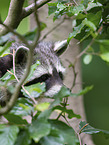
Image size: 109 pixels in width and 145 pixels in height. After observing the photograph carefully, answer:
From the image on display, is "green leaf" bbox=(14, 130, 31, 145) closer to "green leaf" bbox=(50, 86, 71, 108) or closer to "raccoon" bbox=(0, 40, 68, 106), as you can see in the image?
"green leaf" bbox=(50, 86, 71, 108)

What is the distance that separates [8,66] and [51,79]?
395 mm

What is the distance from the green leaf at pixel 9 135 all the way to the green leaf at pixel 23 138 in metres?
0.04

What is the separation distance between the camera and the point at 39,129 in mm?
719

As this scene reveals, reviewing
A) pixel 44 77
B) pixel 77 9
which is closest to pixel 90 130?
pixel 77 9

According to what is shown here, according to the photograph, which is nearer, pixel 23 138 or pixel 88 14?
pixel 23 138

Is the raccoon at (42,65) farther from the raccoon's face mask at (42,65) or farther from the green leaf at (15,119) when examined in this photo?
the green leaf at (15,119)

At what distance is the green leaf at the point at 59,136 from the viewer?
73 cm

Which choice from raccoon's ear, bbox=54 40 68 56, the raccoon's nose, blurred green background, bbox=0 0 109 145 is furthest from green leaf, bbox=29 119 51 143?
blurred green background, bbox=0 0 109 145

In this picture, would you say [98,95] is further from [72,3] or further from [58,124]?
[58,124]

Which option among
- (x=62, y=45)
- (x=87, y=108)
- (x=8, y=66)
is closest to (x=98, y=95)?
(x=87, y=108)

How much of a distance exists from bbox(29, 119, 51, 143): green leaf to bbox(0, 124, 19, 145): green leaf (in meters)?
0.05

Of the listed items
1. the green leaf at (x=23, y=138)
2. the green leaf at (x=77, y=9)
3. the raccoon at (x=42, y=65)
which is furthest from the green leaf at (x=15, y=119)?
the raccoon at (x=42, y=65)

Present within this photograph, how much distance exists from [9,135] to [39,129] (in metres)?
0.10

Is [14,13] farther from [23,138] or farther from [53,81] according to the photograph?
[23,138]
